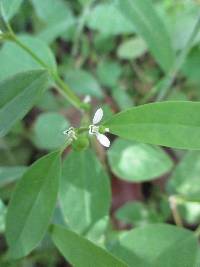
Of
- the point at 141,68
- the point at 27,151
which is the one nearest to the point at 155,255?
the point at 27,151

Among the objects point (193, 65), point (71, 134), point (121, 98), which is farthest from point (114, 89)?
point (71, 134)

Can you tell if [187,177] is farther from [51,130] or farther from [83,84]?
[83,84]

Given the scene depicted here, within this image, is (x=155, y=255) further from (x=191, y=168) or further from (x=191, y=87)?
(x=191, y=87)

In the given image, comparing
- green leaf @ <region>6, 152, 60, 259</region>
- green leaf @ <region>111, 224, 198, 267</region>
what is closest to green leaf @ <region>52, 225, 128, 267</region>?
green leaf @ <region>6, 152, 60, 259</region>

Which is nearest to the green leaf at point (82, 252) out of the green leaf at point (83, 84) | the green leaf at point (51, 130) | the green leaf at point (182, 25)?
the green leaf at point (51, 130)

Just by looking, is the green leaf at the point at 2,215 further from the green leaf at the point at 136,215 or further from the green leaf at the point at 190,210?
the green leaf at the point at 190,210

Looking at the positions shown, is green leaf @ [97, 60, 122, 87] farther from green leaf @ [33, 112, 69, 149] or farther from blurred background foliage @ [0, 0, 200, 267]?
green leaf @ [33, 112, 69, 149]
